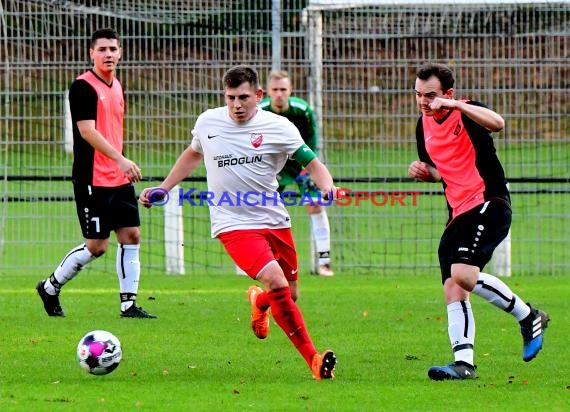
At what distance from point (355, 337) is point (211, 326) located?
53.0 inches

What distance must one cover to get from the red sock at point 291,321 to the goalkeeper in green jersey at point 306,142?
6.04 meters

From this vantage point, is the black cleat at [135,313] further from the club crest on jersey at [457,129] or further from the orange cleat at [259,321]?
the club crest on jersey at [457,129]

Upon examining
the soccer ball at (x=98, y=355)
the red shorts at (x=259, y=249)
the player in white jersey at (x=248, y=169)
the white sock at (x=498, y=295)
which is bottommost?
the soccer ball at (x=98, y=355)

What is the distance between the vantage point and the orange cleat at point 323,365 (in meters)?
7.91

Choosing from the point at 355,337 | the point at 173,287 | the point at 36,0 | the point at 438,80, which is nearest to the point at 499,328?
the point at 355,337

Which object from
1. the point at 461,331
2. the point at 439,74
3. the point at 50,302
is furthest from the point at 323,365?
the point at 50,302

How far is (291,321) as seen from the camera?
8148 millimetres

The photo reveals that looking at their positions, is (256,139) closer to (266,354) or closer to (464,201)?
(464,201)

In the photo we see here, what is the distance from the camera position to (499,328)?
10.7 meters

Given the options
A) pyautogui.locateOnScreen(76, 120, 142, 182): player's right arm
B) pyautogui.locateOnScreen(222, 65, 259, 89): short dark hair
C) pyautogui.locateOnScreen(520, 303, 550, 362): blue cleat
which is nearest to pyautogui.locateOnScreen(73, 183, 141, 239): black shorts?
pyautogui.locateOnScreen(76, 120, 142, 182): player's right arm

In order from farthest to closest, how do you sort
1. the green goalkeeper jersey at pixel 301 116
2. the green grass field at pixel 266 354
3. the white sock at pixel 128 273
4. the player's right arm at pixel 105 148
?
the green goalkeeper jersey at pixel 301 116 → the white sock at pixel 128 273 → the player's right arm at pixel 105 148 → the green grass field at pixel 266 354

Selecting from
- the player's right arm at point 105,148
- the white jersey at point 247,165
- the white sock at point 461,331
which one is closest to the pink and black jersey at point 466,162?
the white sock at point 461,331

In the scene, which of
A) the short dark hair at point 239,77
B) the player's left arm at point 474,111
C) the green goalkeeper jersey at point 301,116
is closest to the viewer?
the player's left arm at point 474,111

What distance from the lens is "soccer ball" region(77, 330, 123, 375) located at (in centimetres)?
803
